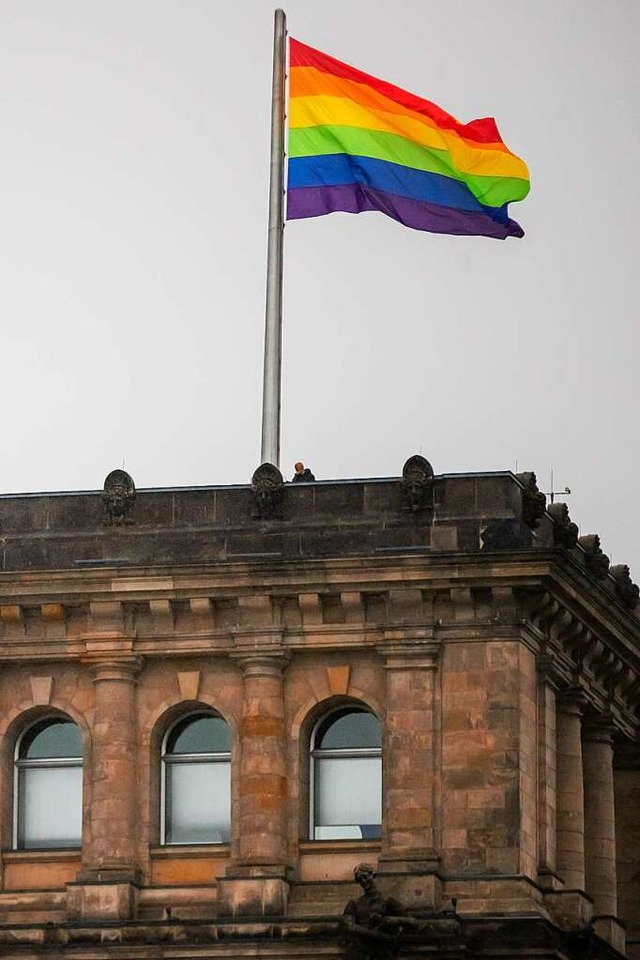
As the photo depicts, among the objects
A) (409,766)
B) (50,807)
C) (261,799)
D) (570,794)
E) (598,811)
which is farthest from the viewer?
(598,811)

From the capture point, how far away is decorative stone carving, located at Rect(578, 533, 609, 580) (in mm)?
81312

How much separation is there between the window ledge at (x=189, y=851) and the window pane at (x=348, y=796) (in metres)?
1.99

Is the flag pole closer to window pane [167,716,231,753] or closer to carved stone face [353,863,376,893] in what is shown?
window pane [167,716,231,753]

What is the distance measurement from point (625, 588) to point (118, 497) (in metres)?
13.2

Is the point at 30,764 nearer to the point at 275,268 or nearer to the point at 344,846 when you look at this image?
the point at 344,846

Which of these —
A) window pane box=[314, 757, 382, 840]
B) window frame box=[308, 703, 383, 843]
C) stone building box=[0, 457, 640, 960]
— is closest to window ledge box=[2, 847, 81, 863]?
stone building box=[0, 457, 640, 960]

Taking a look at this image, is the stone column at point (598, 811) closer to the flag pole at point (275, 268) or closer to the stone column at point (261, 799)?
the stone column at point (261, 799)

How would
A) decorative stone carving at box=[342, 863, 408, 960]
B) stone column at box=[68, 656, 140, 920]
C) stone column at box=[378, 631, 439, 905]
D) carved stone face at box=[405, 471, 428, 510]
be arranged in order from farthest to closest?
carved stone face at box=[405, 471, 428, 510], stone column at box=[68, 656, 140, 920], stone column at box=[378, 631, 439, 905], decorative stone carving at box=[342, 863, 408, 960]

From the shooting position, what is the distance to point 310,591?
75000 millimetres

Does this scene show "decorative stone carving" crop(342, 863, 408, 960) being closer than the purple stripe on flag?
Yes

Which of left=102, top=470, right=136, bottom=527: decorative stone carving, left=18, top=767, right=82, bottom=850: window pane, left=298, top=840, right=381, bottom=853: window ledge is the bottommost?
left=298, top=840, right=381, bottom=853: window ledge

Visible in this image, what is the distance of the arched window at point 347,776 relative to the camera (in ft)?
247

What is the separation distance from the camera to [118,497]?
76688 mm

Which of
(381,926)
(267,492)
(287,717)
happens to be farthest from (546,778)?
(267,492)
